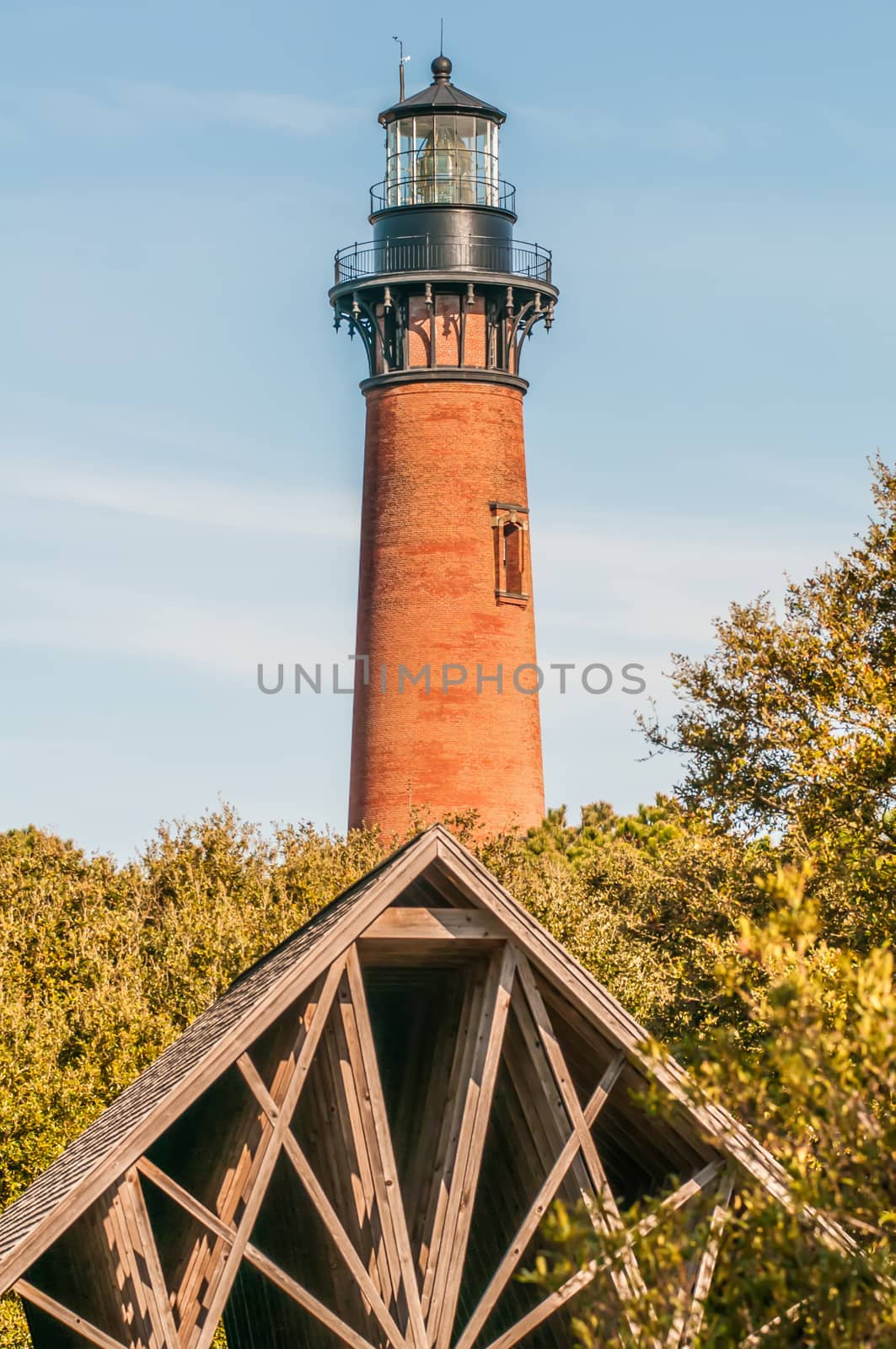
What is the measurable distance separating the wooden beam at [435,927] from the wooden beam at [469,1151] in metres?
0.21

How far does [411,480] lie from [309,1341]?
2851 cm

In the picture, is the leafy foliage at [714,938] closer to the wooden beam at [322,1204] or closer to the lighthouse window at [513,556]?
the wooden beam at [322,1204]

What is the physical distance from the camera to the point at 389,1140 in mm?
14211

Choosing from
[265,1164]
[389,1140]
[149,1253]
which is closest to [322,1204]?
[265,1164]

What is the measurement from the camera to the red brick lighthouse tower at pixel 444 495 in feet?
143

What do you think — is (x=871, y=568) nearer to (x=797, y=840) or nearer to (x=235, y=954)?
(x=797, y=840)

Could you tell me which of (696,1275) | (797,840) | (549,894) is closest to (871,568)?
(797,840)

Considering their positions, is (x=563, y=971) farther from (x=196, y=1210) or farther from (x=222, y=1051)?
(x=196, y=1210)

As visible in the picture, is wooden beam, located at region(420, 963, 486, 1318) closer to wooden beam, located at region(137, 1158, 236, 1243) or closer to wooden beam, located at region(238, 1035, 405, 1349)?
wooden beam, located at region(238, 1035, 405, 1349)

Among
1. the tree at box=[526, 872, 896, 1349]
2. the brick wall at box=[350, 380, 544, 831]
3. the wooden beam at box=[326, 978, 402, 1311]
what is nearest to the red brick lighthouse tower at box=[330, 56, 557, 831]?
the brick wall at box=[350, 380, 544, 831]

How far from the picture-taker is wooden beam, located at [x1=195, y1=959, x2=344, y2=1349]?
13.1m

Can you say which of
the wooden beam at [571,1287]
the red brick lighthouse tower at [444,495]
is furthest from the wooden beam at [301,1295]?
the red brick lighthouse tower at [444,495]

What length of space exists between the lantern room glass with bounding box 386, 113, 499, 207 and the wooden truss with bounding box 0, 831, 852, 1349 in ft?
106

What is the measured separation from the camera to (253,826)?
3966 cm
